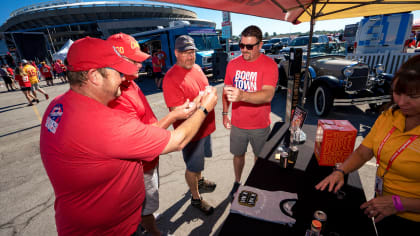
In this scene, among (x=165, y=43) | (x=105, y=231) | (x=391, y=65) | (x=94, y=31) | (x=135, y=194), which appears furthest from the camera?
(x=94, y=31)

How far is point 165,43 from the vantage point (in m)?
12.3

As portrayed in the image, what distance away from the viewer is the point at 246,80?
2.52 metres

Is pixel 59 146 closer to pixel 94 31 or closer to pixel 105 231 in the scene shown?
pixel 105 231

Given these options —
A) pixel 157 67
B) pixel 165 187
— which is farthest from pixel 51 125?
pixel 157 67

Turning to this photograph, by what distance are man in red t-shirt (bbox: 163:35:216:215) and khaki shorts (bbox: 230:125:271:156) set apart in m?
0.38

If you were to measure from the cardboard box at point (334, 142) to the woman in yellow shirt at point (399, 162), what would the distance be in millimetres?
243

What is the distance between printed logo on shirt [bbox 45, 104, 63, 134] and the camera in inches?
43.4

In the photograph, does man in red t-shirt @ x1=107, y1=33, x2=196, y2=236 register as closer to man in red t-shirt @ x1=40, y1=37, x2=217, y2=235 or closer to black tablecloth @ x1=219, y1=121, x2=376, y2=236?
man in red t-shirt @ x1=40, y1=37, x2=217, y2=235

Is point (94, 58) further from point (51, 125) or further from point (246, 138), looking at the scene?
point (246, 138)

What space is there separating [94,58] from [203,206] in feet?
7.45

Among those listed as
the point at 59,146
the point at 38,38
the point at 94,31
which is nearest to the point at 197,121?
the point at 59,146

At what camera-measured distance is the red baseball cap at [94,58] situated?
1129 millimetres

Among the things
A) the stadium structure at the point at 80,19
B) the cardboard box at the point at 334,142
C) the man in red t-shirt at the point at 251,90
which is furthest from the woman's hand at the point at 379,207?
the stadium structure at the point at 80,19

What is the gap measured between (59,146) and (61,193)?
37 centimetres
